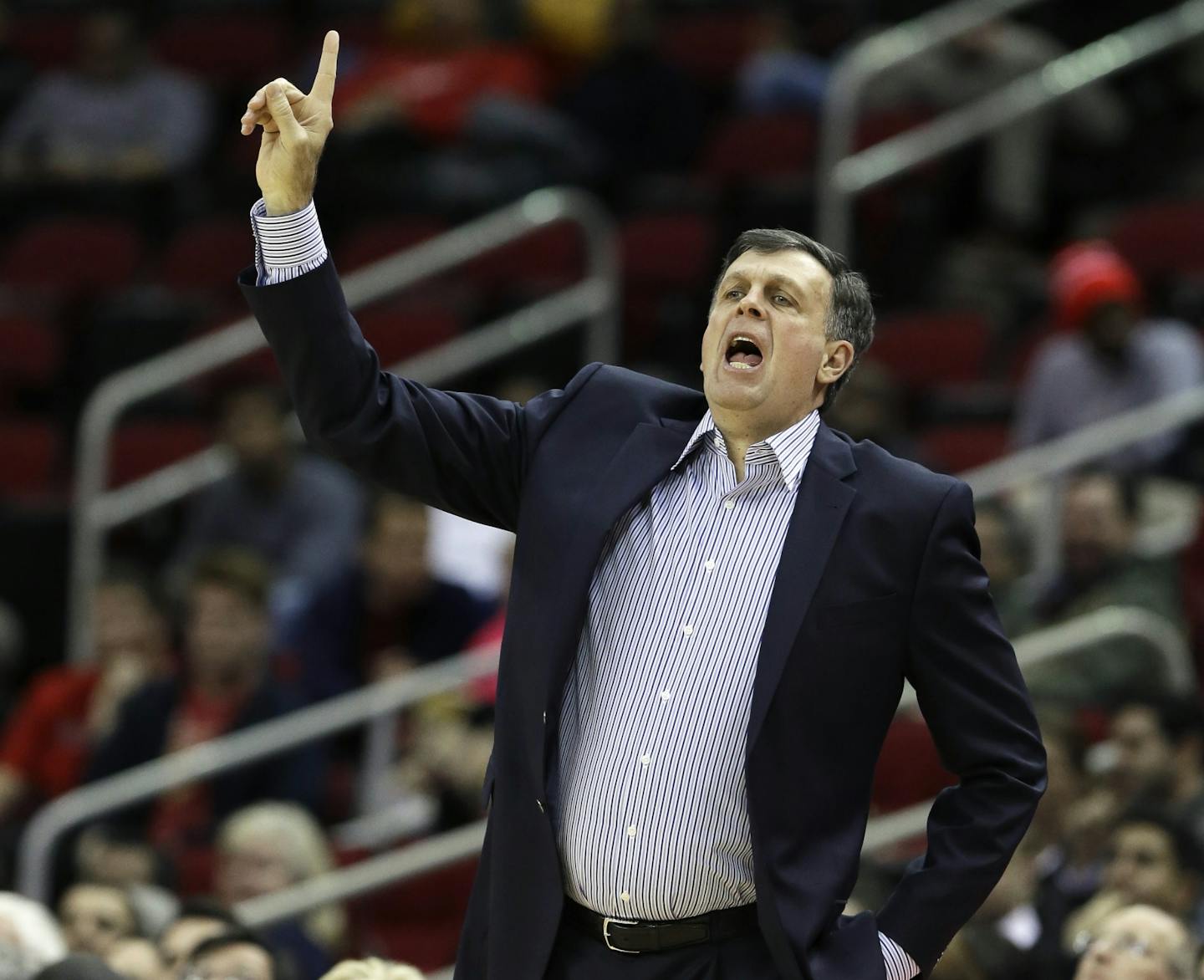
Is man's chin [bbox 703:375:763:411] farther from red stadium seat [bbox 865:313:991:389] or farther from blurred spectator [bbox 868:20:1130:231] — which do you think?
blurred spectator [bbox 868:20:1130:231]

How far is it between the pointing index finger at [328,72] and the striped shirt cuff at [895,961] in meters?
1.16

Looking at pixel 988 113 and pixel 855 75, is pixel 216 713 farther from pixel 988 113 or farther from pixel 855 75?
pixel 988 113

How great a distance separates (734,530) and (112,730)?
3.49 m

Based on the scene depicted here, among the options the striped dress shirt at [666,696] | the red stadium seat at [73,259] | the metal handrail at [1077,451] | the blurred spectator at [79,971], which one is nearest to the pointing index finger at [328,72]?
the striped dress shirt at [666,696]

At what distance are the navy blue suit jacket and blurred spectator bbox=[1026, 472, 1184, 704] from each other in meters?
3.08

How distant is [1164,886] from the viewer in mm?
4695

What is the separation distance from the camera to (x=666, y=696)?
2.54 meters

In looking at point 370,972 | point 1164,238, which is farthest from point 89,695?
point 1164,238

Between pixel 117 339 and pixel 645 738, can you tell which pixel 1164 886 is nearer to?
pixel 645 738

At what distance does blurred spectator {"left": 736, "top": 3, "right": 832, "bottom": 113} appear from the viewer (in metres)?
8.38

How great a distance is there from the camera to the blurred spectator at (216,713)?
18.5 feet

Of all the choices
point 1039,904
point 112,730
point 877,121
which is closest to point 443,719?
point 112,730

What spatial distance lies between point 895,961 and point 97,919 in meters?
2.48

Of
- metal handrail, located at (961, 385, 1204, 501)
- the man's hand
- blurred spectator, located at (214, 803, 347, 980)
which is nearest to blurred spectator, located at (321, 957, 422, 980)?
the man's hand
